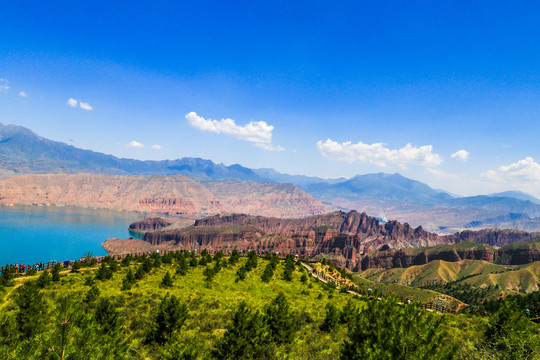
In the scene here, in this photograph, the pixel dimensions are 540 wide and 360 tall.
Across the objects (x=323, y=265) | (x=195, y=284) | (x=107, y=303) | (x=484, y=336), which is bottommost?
(x=323, y=265)

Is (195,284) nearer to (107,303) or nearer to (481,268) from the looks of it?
(107,303)

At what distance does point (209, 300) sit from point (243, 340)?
16.1 metres

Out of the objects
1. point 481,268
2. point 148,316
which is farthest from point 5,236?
point 481,268

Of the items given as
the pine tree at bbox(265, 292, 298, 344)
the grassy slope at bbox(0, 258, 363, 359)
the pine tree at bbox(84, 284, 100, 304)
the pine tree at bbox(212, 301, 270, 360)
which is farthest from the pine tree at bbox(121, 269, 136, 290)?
the pine tree at bbox(265, 292, 298, 344)

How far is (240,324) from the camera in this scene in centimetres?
1914

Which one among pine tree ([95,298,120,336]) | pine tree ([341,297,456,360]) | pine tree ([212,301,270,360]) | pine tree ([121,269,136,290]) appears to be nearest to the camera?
pine tree ([341,297,456,360])

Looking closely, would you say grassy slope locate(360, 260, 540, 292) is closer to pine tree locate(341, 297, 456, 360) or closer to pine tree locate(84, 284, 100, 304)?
pine tree locate(341, 297, 456, 360)

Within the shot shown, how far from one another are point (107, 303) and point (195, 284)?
810 inches

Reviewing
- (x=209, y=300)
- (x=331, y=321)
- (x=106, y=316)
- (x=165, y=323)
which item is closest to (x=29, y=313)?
(x=106, y=316)

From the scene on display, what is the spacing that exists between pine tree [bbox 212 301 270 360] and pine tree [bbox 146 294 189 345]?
381cm

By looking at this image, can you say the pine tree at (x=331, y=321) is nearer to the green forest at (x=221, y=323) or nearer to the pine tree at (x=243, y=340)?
the green forest at (x=221, y=323)

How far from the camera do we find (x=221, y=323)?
1050 inches

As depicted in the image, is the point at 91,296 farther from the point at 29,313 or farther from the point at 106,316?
the point at 106,316

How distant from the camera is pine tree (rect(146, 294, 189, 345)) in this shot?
2153 centimetres
